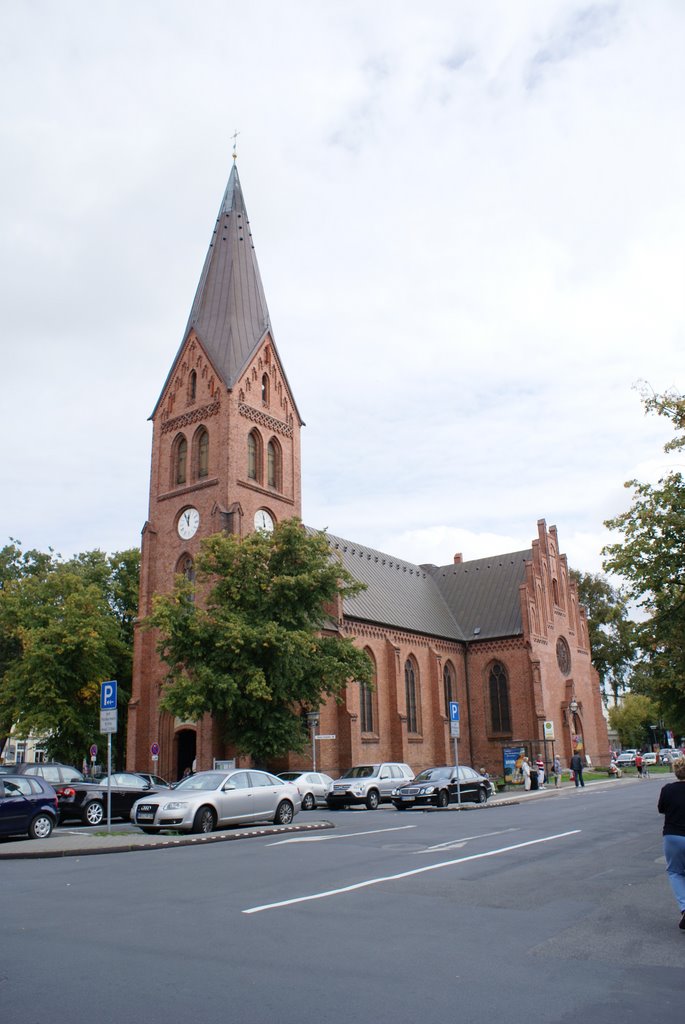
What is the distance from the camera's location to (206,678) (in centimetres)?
2709

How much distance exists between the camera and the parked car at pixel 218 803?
17766 mm

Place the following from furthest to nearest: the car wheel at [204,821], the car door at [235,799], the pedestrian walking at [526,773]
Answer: the pedestrian walking at [526,773]
the car door at [235,799]
the car wheel at [204,821]

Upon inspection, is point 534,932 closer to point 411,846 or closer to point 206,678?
point 411,846

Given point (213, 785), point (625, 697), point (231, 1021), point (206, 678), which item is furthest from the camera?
point (625, 697)

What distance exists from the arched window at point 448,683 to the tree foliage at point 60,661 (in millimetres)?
17924

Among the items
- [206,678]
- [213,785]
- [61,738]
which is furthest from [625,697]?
[213,785]

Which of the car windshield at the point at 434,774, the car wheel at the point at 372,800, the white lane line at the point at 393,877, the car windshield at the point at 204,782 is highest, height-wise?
the car windshield at the point at 204,782

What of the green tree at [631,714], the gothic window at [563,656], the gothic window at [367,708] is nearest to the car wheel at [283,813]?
the gothic window at [367,708]

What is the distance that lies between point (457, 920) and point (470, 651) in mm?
43223

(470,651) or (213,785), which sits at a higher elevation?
(470,651)

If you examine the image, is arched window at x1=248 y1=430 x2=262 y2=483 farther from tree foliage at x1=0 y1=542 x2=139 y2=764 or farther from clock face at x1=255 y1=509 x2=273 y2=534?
tree foliage at x1=0 y1=542 x2=139 y2=764

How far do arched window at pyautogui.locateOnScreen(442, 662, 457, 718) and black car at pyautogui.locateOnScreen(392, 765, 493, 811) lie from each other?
61.7 ft

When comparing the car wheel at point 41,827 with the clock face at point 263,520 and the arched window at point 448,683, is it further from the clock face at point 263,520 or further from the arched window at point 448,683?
the arched window at point 448,683

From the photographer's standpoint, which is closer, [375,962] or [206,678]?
[375,962]
